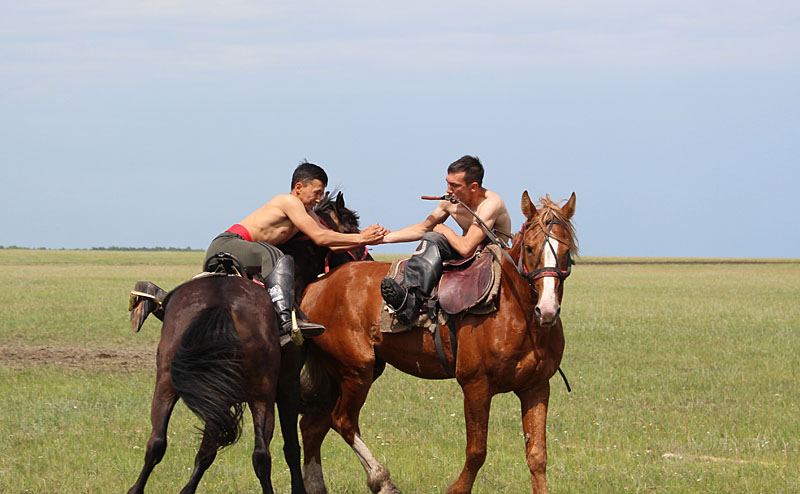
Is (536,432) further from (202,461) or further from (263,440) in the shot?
(202,461)

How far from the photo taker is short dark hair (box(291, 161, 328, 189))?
788cm

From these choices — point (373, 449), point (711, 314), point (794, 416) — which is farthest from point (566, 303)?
point (373, 449)

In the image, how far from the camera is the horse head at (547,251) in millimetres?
6301

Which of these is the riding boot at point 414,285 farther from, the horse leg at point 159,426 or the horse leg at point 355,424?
the horse leg at point 159,426

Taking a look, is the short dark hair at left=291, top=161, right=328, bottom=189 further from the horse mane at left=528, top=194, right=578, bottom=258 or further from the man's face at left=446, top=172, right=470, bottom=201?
the horse mane at left=528, top=194, right=578, bottom=258

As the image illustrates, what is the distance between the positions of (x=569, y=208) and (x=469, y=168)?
114cm

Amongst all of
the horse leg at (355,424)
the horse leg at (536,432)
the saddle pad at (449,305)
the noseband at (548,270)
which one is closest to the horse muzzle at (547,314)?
the noseband at (548,270)

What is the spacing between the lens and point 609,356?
1753cm

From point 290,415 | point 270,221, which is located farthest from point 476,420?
point 270,221

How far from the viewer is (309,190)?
787 centimetres

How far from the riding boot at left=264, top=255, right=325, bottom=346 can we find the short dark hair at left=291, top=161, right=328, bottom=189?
95 centimetres

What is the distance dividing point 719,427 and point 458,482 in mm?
5129

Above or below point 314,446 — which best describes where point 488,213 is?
above

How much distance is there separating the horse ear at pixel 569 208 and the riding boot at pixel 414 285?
120 centimetres
